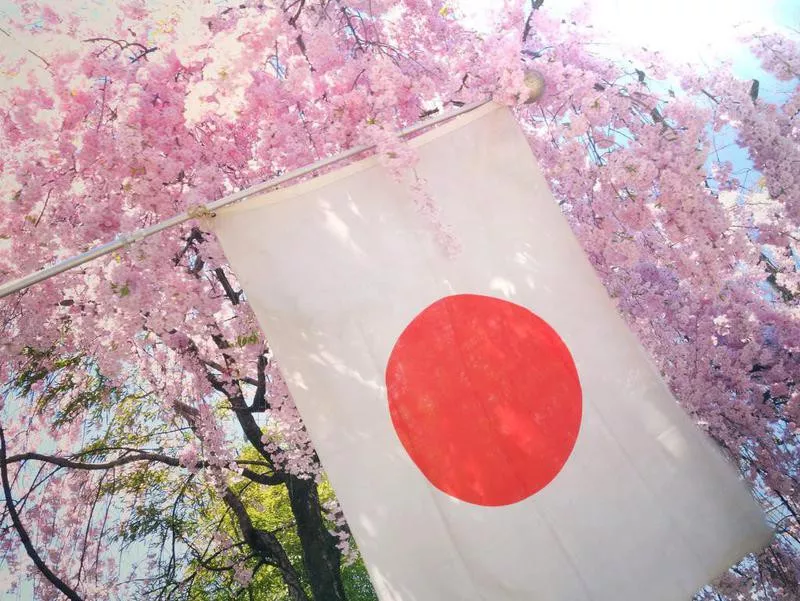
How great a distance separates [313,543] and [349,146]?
3992 mm

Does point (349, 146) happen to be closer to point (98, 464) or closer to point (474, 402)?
point (474, 402)

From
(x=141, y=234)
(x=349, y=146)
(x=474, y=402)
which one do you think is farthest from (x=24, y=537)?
(x=474, y=402)

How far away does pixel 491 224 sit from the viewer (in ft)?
6.68

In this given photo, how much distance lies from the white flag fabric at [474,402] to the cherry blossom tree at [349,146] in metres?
0.56

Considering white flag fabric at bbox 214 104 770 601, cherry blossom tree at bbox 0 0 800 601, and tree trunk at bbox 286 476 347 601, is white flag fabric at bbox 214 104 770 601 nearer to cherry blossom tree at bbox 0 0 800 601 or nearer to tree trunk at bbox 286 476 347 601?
cherry blossom tree at bbox 0 0 800 601

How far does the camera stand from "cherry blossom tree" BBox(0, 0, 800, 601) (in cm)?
263

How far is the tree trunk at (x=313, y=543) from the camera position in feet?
16.0

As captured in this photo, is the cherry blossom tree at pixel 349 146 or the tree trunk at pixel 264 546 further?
the tree trunk at pixel 264 546

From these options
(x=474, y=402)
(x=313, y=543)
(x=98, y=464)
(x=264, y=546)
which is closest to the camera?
(x=474, y=402)

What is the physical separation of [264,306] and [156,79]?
197 cm

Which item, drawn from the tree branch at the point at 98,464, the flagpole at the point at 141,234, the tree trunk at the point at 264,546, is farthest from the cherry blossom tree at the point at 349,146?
the tree trunk at the point at 264,546

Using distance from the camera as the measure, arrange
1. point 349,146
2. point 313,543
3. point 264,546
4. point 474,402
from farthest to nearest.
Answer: point 313,543 < point 264,546 < point 349,146 < point 474,402

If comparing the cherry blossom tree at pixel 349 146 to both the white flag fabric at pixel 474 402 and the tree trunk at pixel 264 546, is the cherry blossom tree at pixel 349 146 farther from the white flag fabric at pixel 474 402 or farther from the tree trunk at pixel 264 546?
the tree trunk at pixel 264 546

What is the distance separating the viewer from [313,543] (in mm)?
5031
